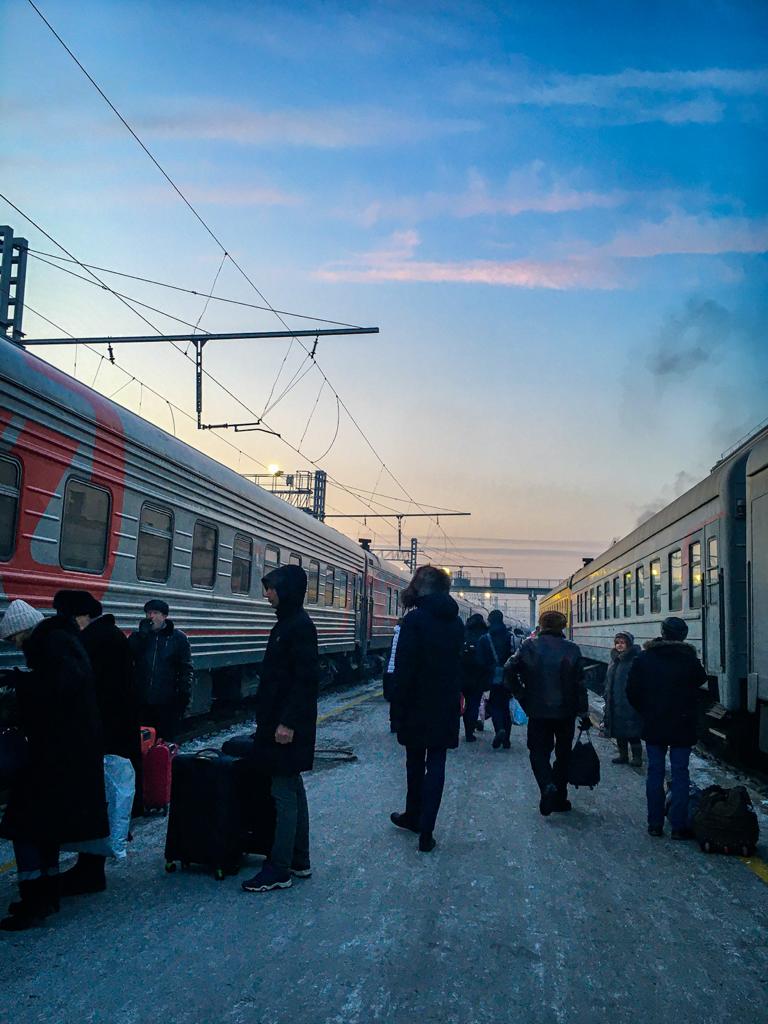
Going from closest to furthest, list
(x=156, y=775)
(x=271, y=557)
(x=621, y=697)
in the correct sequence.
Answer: (x=156, y=775), (x=621, y=697), (x=271, y=557)

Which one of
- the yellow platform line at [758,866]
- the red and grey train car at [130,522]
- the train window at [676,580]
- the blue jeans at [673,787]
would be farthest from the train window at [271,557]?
the yellow platform line at [758,866]

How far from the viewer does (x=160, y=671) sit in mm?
7043

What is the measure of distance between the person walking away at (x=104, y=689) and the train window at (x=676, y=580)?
8.35 m

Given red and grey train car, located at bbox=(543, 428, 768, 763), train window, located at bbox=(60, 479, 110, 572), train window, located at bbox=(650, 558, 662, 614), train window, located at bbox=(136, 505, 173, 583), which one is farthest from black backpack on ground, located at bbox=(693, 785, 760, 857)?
train window, located at bbox=(650, 558, 662, 614)

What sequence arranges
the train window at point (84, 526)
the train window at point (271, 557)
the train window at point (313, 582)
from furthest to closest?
the train window at point (313, 582) → the train window at point (271, 557) → the train window at point (84, 526)

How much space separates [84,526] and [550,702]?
4.15 meters

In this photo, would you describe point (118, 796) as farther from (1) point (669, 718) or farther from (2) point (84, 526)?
(1) point (669, 718)

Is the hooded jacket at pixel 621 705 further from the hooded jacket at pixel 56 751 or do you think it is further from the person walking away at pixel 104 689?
the hooded jacket at pixel 56 751

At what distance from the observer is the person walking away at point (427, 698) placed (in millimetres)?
5555

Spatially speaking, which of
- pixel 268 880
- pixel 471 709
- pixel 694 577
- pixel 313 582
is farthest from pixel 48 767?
pixel 313 582

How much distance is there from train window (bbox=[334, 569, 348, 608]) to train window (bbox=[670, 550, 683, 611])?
7.65m

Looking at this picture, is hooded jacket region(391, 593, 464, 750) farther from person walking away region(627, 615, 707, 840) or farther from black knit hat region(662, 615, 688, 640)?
black knit hat region(662, 615, 688, 640)

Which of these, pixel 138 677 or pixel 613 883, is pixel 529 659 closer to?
pixel 613 883

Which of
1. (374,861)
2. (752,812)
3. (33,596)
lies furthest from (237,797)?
(752,812)
